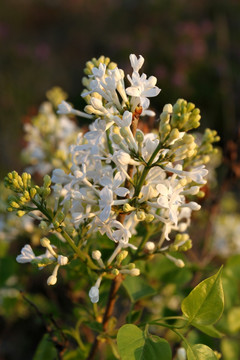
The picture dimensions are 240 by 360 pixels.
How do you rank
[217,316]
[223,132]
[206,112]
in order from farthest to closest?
[206,112] < [223,132] < [217,316]

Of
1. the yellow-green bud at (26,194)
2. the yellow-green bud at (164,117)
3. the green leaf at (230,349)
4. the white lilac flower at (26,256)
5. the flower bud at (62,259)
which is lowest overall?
the green leaf at (230,349)

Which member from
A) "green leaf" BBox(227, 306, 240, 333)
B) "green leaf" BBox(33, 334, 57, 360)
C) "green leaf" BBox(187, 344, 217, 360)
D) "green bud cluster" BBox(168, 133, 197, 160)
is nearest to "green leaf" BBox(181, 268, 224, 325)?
"green leaf" BBox(187, 344, 217, 360)

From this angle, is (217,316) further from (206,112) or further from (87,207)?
(206,112)

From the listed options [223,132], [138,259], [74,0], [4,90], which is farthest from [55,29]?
[138,259]

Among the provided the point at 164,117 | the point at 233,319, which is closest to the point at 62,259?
the point at 164,117

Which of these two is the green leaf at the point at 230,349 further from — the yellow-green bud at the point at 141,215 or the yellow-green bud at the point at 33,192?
the yellow-green bud at the point at 33,192

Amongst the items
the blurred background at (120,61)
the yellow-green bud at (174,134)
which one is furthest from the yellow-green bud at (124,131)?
the blurred background at (120,61)
